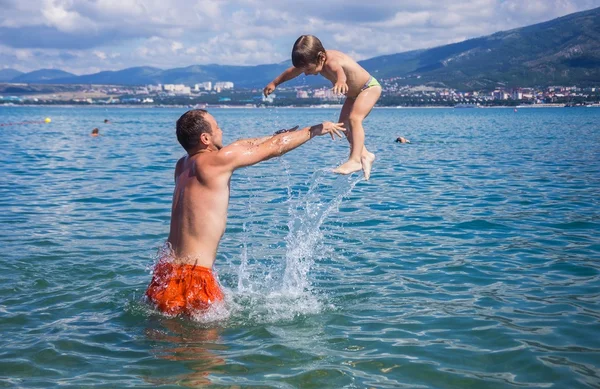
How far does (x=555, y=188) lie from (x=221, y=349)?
13.8 metres

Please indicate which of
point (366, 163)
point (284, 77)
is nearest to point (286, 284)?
point (366, 163)

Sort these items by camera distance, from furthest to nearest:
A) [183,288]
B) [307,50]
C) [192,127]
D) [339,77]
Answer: [307,50] → [339,77] → [183,288] → [192,127]

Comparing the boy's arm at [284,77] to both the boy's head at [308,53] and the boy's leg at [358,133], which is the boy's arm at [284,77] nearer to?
the boy's head at [308,53]

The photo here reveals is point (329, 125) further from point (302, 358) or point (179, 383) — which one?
point (179, 383)

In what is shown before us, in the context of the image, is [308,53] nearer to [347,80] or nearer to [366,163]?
[347,80]

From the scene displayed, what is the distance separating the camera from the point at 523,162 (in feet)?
83.0

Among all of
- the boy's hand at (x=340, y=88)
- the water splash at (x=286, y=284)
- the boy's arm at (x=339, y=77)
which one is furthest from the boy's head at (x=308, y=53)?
the water splash at (x=286, y=284)

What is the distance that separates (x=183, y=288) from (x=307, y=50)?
3.42 meters

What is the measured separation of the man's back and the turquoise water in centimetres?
85

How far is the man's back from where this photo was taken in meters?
6.93

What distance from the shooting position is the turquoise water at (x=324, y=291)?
242 inches

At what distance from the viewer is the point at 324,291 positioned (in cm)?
879

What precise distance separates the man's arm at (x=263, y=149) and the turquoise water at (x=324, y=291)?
1910 mm

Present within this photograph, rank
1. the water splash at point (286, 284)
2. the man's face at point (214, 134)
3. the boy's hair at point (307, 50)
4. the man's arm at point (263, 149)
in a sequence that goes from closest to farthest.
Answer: the man's arm at point (263, 149)
the man's face at point (214, 134)
the water splash at point (286, 284)
the boy's hair at point (307, 50)
